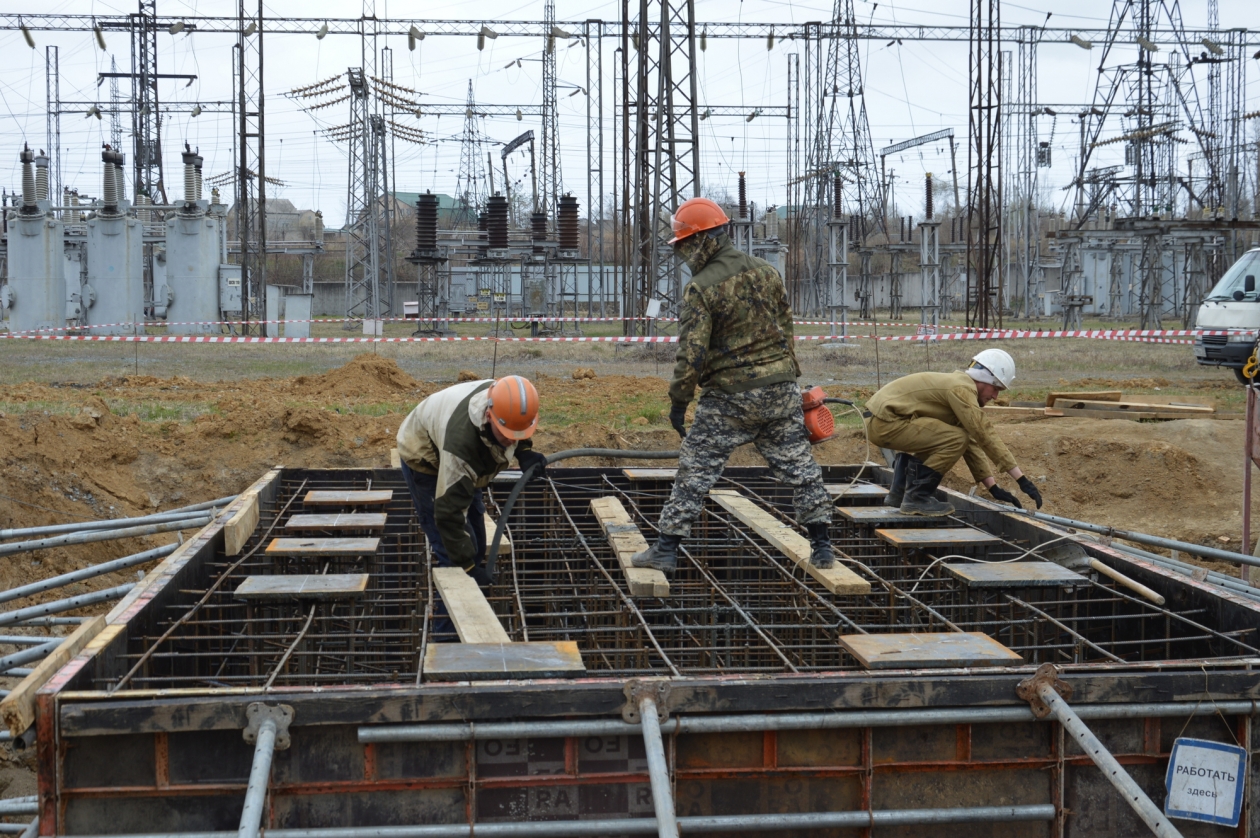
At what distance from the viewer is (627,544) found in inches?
238

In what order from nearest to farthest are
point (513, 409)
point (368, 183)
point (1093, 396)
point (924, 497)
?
point (513, 409), point (924, 497), point (1093, 396), point (368, 183)

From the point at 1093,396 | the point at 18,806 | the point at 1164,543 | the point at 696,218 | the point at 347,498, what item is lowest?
the point at 18,806

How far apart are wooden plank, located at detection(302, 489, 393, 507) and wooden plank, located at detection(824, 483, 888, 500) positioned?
2823mm

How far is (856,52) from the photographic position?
3272 cm

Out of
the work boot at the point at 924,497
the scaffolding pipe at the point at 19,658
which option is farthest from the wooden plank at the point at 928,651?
the scaffolding pipe at the point at 19,658

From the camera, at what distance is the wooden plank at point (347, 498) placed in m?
7.04

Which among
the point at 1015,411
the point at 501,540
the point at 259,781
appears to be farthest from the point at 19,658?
the point at 1015,411

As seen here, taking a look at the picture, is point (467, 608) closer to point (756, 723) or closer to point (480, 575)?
point (480, 575)

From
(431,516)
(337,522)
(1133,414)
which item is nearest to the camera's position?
(431,516)

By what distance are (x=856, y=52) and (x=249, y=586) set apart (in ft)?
102

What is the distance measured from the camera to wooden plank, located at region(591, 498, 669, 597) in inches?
205

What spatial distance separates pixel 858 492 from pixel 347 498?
327 centimetres

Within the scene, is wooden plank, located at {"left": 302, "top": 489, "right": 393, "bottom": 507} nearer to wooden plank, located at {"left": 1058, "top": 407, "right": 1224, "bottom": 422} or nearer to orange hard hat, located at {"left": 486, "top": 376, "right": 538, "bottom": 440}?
orange hard hat, located at {"left": 486, "top": 376, "right": 538, "bottom": 440}

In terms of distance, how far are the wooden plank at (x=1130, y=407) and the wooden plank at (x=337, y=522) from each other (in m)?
9.23
